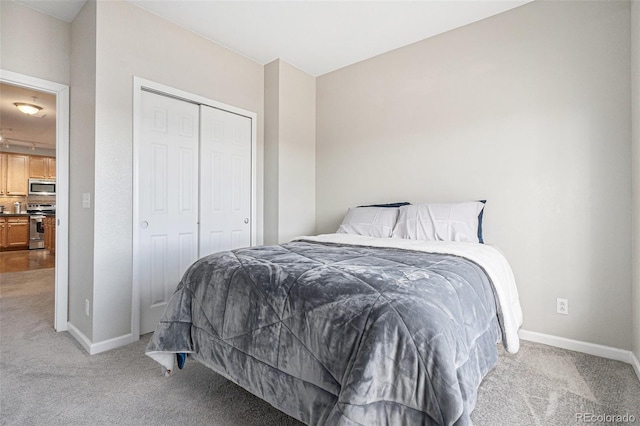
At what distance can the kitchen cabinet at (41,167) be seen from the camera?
25.1 feet

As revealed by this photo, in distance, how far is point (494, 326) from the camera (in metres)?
1.64

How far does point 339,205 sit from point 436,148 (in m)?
1.27

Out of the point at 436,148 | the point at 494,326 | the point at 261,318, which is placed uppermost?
the point at 436,148

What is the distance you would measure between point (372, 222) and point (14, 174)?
29.2 ft

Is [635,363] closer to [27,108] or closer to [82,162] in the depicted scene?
[82,162]

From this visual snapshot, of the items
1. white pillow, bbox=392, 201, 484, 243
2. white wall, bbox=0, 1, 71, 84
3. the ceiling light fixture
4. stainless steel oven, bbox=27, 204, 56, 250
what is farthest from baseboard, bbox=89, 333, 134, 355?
stainless steel oven, bbox=27, 204, 56, 250

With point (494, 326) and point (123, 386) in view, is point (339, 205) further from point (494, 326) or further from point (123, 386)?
point (123, 386)

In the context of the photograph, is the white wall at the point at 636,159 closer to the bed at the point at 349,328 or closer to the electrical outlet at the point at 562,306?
the electrical outlet at the point at 562,306

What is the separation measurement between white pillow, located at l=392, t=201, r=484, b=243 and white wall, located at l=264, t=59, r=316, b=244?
1.38 m

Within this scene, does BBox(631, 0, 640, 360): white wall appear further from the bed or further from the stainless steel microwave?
the stainless steel microwave

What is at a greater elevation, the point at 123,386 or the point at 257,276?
the point at 257,276

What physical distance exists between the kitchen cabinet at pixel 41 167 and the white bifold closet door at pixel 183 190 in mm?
7266

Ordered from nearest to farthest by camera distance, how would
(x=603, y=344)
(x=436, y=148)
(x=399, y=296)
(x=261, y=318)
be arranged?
(x=399, y=296) → (x=261, y=318) → (x=603, y=344) → (x=436, y=148)

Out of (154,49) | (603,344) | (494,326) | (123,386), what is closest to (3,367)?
(123,386)
